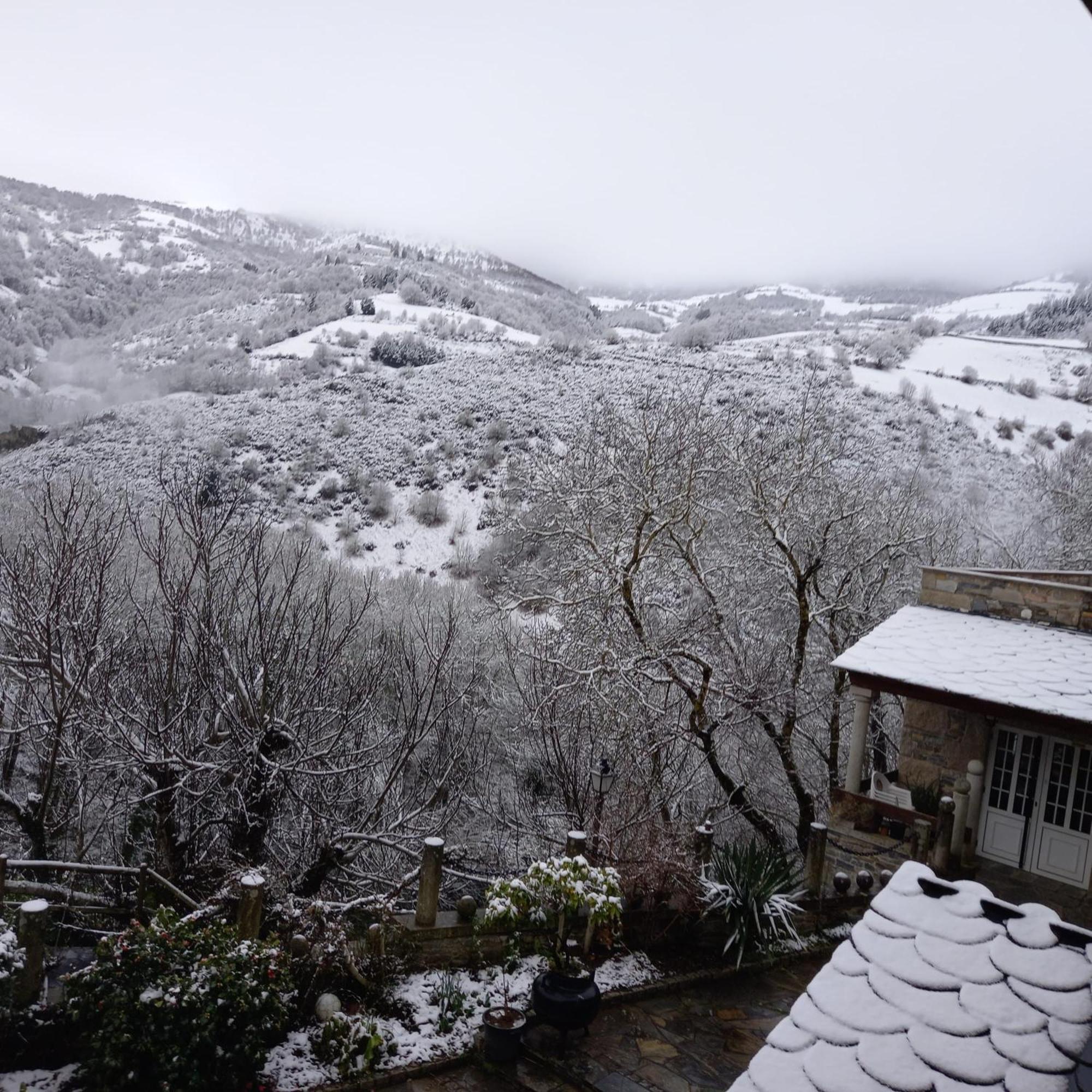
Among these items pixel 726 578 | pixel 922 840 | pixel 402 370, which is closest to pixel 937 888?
pixel 922 840

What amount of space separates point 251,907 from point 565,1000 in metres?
2.46

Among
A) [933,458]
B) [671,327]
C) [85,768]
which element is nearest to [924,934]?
[85,768]

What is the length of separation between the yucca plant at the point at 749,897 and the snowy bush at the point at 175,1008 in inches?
169

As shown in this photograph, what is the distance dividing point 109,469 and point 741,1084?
105 ft

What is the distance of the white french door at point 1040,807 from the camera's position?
877 centimetres

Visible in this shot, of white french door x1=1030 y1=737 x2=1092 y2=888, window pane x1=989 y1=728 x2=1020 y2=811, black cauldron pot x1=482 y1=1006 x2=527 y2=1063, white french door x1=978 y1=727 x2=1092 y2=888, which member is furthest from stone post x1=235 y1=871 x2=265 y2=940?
white french door x1=1030 y1=737 x2=1092 y2=888

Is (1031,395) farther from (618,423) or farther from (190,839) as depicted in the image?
(190,839)

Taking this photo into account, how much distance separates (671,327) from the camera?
2429 inches

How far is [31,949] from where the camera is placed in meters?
5.43

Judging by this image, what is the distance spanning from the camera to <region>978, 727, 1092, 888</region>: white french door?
877 cm

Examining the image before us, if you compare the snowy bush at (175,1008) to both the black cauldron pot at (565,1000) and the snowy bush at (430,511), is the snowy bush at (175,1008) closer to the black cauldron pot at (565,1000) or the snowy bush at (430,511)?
the black cauldron pot at (565,1000)

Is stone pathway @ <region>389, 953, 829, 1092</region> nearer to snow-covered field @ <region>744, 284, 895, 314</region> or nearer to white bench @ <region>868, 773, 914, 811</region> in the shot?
white bench @ <region>868, 773, 914, 811</region>

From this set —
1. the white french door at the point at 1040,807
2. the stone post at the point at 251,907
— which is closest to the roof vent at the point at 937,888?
the stone post at the point at 251,907

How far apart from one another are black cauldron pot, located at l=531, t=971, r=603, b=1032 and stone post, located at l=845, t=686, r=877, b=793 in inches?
197
